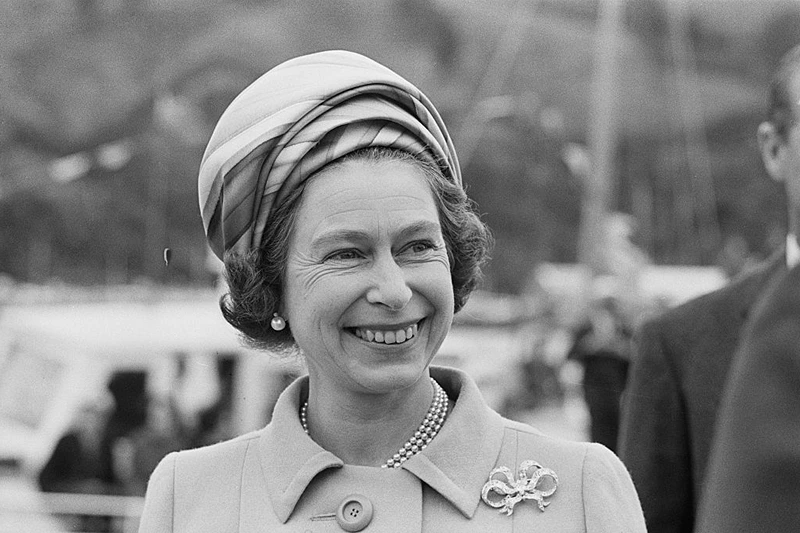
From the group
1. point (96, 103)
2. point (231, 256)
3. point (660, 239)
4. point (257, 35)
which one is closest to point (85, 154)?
point (96, 103)

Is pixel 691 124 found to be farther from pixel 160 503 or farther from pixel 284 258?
pixel 160 503

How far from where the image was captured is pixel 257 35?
20453mm

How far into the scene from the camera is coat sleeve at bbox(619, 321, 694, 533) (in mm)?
3357

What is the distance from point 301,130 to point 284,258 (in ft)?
0.90

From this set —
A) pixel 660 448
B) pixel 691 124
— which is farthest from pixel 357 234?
pixel 691 124

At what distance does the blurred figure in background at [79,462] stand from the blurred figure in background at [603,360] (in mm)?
4655

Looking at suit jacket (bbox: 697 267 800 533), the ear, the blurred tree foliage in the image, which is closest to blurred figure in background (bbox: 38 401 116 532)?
the blurred tree foliage

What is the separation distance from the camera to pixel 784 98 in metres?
3.49

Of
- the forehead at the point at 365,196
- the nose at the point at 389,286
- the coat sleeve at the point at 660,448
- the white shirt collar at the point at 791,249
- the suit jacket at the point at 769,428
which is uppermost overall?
the suit jacket at the point at 769,428

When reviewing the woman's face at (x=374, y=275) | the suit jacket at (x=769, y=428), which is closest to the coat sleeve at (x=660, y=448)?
the woman's face at (x=374, y=275)

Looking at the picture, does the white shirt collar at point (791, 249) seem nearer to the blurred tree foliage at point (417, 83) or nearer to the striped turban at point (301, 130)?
the striped turban at point (301, 130)

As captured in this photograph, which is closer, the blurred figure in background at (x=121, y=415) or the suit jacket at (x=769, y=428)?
the suit jacket at (x=769, y=428)

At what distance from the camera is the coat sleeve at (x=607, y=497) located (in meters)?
2.33

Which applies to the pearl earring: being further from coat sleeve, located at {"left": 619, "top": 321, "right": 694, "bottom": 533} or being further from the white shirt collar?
the white shirt collar
